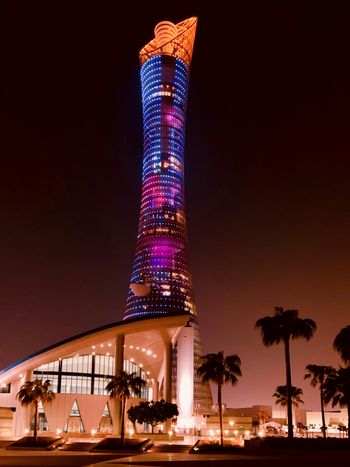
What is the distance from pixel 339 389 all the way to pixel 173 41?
127 meters

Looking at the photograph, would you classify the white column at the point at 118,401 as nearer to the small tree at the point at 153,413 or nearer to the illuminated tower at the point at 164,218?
the small tree at the point at 153,413

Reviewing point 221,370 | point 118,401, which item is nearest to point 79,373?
Result: point 118,401

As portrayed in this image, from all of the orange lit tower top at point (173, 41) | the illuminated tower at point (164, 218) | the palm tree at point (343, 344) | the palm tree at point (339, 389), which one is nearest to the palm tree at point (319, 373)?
the palm tree at point (339, 389)

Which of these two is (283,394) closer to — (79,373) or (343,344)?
(79,373)

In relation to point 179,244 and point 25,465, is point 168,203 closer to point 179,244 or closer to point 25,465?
point 179,244

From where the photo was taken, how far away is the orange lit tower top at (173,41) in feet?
527

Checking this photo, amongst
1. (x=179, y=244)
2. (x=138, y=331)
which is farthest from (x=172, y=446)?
(x=179, y=244)

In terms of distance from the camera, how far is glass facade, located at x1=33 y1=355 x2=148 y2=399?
77.4 metres

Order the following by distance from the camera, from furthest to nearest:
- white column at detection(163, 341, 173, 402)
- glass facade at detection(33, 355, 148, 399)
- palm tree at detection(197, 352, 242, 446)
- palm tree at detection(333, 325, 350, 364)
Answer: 1. glass facade at detection(33, 355, 148, 399)
2. white column at detection(163, 341, 173, 402)
3. palm tree at detection(197, 352, 242, 446)
4. palm tree at detection(333, 325, 350, 364)

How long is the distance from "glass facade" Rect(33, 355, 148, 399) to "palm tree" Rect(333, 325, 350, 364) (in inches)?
1709

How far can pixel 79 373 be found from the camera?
79.2m

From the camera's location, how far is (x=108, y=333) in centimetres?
6769

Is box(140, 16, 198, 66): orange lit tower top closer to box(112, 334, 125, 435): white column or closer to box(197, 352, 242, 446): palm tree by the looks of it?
box(112, 334, 125, 435): white column

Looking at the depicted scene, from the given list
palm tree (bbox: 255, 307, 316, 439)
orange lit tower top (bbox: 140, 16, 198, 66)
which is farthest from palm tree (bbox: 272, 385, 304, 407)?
orange lit tower top (bbox: 140, 16, 198, 66)
